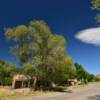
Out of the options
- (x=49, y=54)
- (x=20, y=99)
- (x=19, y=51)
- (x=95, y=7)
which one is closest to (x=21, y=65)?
(x=19, y=51)

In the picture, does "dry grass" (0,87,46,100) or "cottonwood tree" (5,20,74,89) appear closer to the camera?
"dry grass" (0,87,46,100)

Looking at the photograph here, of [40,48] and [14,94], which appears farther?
[40,48]

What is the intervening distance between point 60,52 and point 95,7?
20.1 meters

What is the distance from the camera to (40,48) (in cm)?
4431

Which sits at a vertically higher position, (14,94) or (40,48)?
(40,48)

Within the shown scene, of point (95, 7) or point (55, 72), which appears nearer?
point (95, 7)

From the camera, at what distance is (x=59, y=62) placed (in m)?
43.0

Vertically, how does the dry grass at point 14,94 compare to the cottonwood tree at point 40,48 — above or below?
below

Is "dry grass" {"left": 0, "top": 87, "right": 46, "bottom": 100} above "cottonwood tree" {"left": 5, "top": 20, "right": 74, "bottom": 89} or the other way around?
the other way around

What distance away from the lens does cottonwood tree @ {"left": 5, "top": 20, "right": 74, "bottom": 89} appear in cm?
4353

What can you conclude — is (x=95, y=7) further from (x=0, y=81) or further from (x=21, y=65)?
(x=0, y=81)

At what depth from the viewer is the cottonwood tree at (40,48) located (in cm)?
4353

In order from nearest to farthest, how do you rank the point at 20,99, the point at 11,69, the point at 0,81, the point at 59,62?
the point at 20,99 < the point at 59,62 < the point at 11,69 < the point at 0,81

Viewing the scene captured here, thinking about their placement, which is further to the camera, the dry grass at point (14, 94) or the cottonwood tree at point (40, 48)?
the cottonwood tree at point (40, 48)
